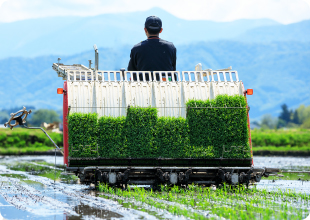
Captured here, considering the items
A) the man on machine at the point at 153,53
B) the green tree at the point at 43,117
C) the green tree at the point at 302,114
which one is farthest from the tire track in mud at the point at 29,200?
the green tree at the point at 302,114

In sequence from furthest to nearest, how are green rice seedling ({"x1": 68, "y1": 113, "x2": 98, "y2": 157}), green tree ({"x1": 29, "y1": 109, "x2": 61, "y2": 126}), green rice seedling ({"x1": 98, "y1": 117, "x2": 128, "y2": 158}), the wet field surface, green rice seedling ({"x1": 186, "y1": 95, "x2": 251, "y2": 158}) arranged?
1. green tree ({"x1": 29, "y1": 109, "x2": 61, "y2": 126})
2. green rice seedling ({"x1": 186, "y1": 95, "x2": 251, "y2": 158})
3. green rice seedling ({"x1": 98, "y1": 117, "x2": 128, "y2": 158})
4. green rice seedling ({"x1": 68, "y1": 113, "x2": 98, "y2": 157})
5. the wet field surface

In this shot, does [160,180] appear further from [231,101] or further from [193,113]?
[231,101]

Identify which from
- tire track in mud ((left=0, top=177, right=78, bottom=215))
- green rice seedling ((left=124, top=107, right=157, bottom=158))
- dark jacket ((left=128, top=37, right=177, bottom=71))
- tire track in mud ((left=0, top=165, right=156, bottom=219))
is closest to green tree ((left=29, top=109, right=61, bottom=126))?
tire track in mud ((left=0, top=165, right=156, bottom=219))

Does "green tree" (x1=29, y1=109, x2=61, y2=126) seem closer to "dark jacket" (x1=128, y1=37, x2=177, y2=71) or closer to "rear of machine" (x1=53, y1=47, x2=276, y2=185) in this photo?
"dark jacket" (x1=128, y1=37, x2=177, y2=71)

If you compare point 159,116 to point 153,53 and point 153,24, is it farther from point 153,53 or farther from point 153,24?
point 153,24

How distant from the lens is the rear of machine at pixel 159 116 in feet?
37.5

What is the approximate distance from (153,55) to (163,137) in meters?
2.51

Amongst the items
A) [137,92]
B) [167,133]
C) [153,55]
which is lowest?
[167,133]

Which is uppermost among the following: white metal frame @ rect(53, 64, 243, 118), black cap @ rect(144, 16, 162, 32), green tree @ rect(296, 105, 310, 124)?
green tree @ rect(296, 105, 310, 124)

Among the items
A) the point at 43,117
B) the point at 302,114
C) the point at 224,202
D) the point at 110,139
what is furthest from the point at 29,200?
the point at 302,114

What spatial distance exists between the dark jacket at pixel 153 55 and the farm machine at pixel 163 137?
427 mm

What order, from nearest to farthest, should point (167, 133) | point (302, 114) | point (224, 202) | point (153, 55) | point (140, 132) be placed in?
point (224, 202) < point (140, 132) < point (167, 133) < point (153, 55) < point (302, 114)

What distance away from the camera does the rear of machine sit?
11.4 meters

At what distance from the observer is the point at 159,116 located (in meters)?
12.1
